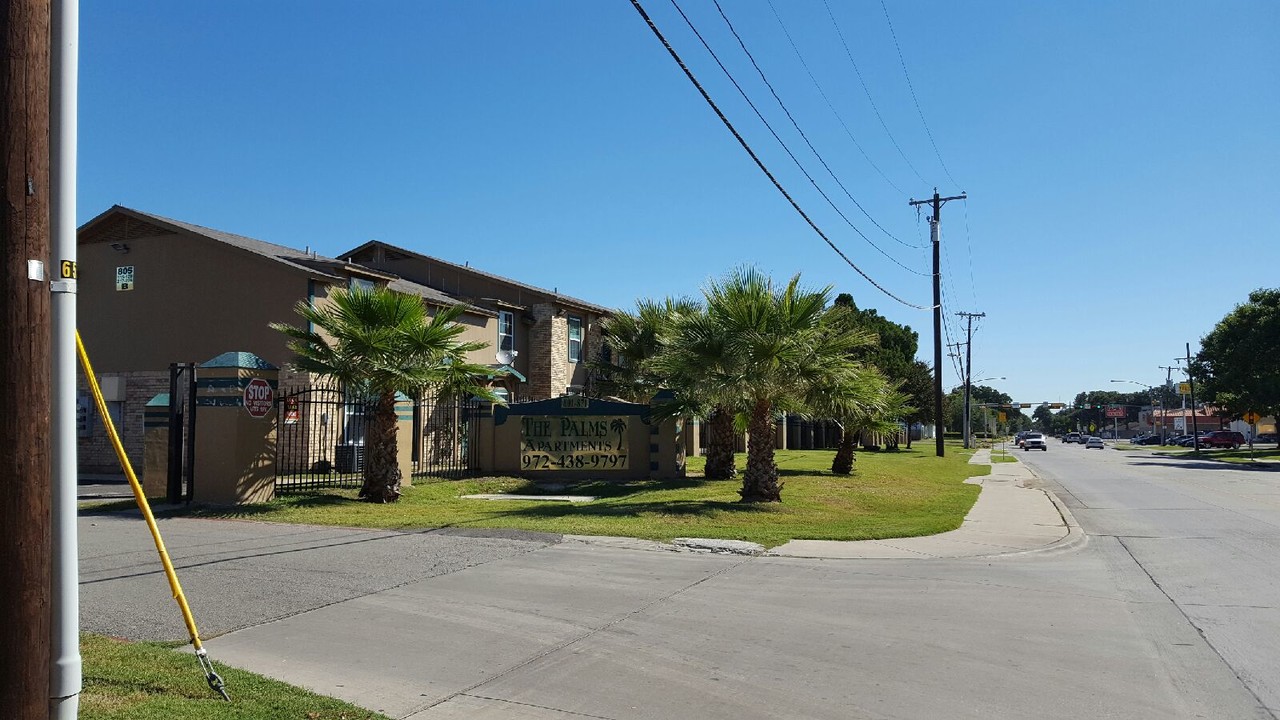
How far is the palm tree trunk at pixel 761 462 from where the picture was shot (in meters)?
16.9

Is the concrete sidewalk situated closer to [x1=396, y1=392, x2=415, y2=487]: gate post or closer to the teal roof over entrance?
[x1=396, y1=392, x2=415, y2=487]: gate post

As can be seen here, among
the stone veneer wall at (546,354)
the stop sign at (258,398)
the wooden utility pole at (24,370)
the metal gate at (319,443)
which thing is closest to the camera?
the wooden utility pole at (24,370)

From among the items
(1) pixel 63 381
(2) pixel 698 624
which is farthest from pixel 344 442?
(1) pixel 63 381

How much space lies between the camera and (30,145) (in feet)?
13.1

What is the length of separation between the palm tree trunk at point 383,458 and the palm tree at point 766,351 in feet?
19.7

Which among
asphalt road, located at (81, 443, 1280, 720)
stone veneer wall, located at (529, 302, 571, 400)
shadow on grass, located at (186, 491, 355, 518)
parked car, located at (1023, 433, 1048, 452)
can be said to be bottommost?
parked car, located at (1023, 433, 1048, 452)

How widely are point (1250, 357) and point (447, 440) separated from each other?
154 ft

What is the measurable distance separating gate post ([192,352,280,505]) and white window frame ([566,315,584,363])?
19.7 meters

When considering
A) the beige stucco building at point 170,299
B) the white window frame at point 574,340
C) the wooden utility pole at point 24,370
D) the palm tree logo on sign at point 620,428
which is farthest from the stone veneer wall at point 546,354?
the wooden utility pole at point 24,370

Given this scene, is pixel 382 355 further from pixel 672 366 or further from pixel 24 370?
pixel 24 370

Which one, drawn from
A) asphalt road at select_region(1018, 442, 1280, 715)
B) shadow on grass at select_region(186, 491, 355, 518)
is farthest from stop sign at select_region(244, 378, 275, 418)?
asphalt road at select_region(1018, 442, 1280, 715)

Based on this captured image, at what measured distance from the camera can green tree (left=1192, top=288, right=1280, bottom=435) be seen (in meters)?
48.6

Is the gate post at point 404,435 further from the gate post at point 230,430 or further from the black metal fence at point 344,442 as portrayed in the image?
the gate post at point 230,430

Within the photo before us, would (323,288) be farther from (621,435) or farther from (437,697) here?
(437,697)
